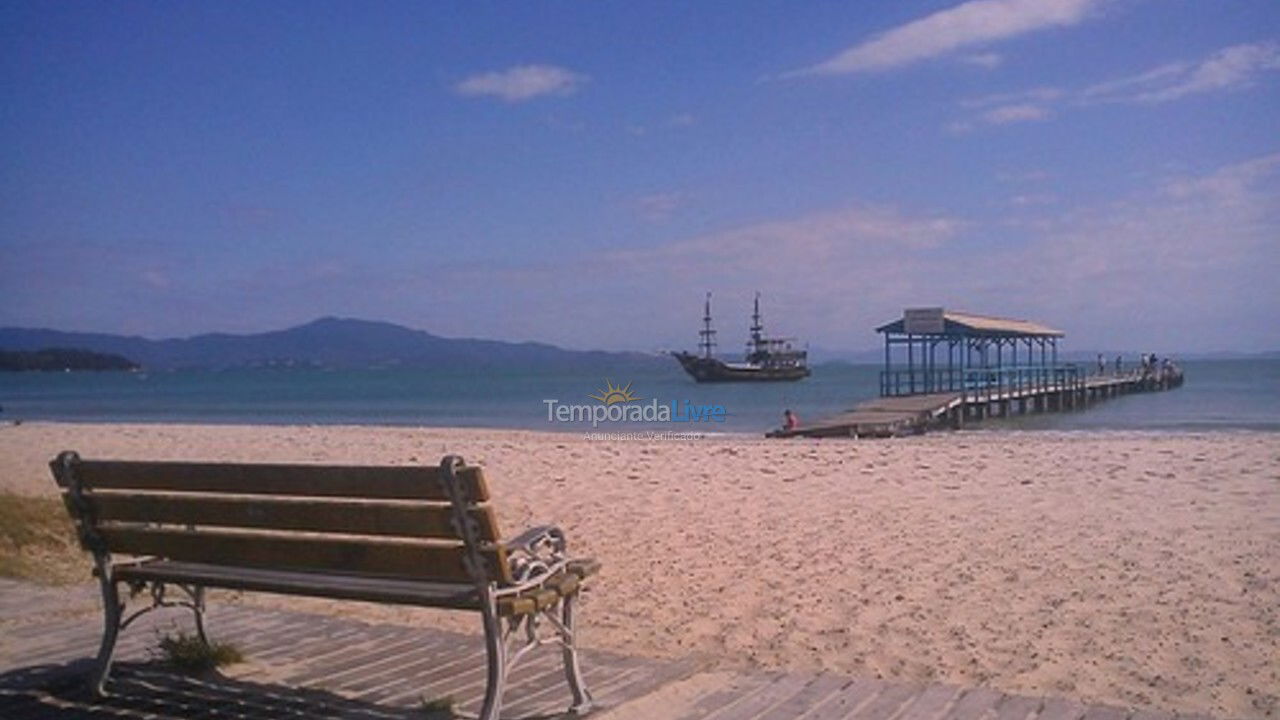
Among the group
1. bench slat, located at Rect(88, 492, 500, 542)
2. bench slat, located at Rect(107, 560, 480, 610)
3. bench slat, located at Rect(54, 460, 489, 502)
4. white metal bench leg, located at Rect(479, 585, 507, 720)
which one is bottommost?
white metal bench leg, located at Rect(479, 585, 507, 720)

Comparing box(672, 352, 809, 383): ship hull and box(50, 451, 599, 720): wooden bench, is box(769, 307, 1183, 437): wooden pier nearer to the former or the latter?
box(50, 451, 599, 720): wooden bench

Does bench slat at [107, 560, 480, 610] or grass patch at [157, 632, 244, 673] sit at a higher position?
bench slat at [107, 560, 480, 610]

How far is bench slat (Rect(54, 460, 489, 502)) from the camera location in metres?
3.48

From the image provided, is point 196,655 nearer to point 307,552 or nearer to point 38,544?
point 307,552

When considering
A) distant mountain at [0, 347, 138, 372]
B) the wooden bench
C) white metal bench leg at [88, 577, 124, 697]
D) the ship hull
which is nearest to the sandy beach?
the wooden bench

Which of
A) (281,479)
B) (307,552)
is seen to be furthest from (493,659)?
(281,479)

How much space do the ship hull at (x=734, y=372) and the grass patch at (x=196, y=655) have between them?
89.4m

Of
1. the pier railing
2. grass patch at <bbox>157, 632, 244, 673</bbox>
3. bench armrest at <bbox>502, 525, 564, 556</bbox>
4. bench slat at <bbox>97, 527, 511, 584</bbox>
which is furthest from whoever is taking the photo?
the pier railing

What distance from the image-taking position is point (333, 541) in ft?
12.4

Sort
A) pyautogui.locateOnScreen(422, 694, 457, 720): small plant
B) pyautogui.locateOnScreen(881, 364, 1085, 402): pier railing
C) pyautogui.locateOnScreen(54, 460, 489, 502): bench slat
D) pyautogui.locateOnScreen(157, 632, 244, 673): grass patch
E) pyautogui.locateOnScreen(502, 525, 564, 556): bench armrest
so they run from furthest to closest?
pyautogui.locateOnScreen(881, 364, 1085, 402): pier railing < pyautogui.locateOnScreen(157, 632, 244, 673): grass patch < pyautogui.locateOnScreen(422, 694, 457, 720): small plant < pyautogui.locateOnScreen(502, 525, 564, 556): bench armrest < pyautogui.locateOnScreen(54, 460, 489, 502): bench slat

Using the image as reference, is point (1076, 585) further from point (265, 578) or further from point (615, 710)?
point (265, 578)

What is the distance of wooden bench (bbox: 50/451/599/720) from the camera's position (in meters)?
3.50

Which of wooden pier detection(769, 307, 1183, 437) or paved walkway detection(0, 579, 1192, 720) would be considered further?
wooden pier detection(769, 307, 1183, 437)

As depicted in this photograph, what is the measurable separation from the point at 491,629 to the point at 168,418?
156 ft
